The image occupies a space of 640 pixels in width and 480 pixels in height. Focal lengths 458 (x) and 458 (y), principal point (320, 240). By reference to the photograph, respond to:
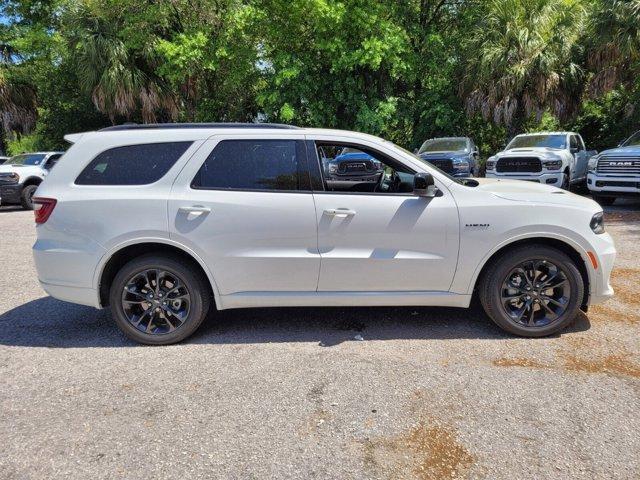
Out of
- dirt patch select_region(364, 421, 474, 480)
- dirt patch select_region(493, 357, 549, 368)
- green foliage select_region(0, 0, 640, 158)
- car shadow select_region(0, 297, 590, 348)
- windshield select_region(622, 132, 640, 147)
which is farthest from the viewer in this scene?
green foliage select_region(0, 0, 640, 158)

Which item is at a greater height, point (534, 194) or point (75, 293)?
point (534, 194)

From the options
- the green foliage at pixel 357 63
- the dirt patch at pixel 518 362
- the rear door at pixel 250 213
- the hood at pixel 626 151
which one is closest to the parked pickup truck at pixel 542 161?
the hood at pixel 626 151

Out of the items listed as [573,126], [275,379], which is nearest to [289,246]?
[275,379]

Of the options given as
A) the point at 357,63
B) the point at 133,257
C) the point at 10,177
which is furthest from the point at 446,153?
the point at 10,177

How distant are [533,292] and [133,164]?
3514mm

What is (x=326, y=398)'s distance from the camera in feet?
9.98

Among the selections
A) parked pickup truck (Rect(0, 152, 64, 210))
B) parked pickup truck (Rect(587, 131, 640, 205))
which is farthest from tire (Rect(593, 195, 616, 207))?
Answer: parked pickup truck (Rect(0, 152, 64, 210))

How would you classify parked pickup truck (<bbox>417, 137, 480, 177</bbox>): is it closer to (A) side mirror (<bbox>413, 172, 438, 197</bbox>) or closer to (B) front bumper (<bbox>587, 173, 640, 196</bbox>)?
(B) front bumper (<bbox>587, 173, 640, 196</bbox>)

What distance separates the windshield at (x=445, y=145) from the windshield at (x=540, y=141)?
1456mm

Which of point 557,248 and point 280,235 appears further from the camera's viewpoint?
point 557,248

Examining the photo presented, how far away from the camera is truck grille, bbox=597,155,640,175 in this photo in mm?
9945

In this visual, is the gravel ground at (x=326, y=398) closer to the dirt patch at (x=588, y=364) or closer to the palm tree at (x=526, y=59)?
the dirt patch at (x=588, y=364)

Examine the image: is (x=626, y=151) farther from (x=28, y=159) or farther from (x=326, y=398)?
(x=28, y=159)

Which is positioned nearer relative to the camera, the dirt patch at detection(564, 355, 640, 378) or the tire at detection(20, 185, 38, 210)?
the dirt patch at detection(564, 355, 640, 378)
